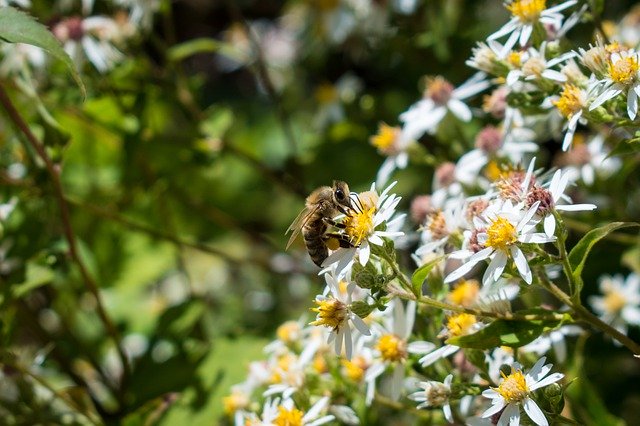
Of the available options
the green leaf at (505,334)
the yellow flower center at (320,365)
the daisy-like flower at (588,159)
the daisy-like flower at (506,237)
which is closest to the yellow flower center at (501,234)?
the daisy-like flower at (506,237)

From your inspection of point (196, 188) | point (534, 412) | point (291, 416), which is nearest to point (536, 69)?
point (534, 412)

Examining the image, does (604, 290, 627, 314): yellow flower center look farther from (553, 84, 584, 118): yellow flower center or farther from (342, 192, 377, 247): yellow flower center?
(342, 192, 377, 247): yellow flower center

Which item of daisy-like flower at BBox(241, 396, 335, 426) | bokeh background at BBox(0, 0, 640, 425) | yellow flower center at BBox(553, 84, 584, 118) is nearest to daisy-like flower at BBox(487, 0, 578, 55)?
A: yellow flower center at BBox(553, 84, 584, 118)

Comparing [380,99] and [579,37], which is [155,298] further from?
[579,37]

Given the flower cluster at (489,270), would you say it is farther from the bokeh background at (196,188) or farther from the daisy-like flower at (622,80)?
the bokeh background at (196,188)

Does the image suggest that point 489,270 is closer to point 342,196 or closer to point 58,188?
point 342,196

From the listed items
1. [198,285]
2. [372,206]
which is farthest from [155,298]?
[372,206]
